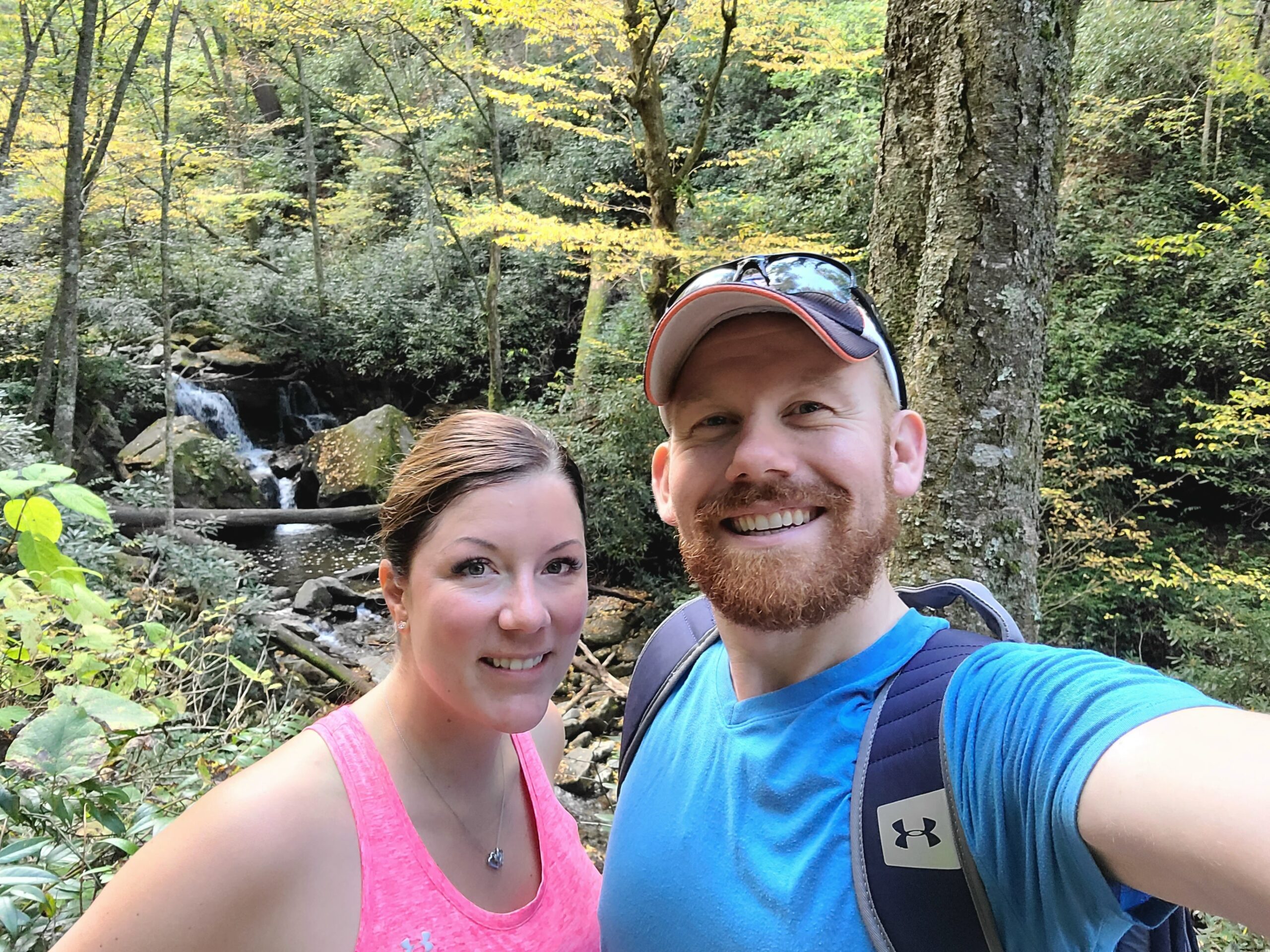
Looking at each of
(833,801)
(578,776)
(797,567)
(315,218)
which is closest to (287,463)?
(315,218)

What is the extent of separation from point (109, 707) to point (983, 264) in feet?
9.14

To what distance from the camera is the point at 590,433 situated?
A: 9.28 meters

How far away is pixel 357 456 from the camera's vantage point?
36.3 feet

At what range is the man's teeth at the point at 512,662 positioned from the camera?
1.28 meters

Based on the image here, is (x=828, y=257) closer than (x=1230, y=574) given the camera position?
Yes

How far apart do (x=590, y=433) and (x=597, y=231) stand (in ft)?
9.53

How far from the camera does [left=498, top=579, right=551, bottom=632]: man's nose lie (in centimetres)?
124

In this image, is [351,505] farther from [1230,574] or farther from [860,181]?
[1230,574]

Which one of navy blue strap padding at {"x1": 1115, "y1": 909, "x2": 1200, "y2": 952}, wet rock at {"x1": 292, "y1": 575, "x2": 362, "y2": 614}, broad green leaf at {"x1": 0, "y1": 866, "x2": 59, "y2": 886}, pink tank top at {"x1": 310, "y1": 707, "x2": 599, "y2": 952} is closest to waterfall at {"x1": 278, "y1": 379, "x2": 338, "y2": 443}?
wet rock at {"x1": 292, "y1": 575, "x2": 362, "y2": 614}

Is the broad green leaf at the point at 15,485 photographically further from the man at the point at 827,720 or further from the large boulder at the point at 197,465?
the large boulder at the point at 197,465

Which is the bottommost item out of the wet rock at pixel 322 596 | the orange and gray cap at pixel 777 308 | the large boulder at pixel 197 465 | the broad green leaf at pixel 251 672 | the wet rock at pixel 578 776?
the wet rock at pixel 578 776

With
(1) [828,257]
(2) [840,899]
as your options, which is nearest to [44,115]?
(1) [828,257]

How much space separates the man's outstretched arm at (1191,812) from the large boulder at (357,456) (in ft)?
34.4

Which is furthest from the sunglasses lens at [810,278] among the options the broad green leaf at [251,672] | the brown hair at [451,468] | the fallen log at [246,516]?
Result: the fallen log at [246,516]
